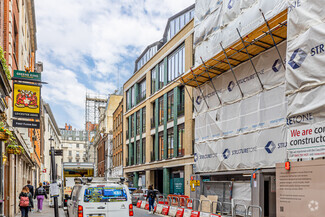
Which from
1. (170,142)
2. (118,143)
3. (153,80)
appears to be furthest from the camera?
(118,143)

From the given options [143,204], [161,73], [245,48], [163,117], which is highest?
[161,73]

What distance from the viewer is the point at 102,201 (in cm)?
1231

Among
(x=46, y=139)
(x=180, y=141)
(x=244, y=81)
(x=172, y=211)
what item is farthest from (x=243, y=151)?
(x=46, y=139)

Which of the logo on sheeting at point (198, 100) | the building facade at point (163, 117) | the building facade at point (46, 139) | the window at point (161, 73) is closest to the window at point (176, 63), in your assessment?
the building facade at point (163, 117)

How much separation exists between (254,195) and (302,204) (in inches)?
266

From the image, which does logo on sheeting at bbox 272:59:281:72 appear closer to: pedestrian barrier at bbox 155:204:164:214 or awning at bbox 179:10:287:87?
awning at bbox 179:10:287:87

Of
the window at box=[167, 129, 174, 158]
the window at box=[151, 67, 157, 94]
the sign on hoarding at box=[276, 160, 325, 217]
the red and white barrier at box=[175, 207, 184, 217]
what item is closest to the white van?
the sign on hoarding at box=[276, 160, 325, 217]

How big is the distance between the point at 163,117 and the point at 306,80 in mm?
25086

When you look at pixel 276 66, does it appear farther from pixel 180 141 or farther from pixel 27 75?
pixel 180 141

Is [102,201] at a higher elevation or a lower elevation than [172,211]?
higher

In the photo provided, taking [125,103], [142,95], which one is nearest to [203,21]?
[142,95]

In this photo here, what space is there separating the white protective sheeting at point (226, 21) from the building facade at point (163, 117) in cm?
449

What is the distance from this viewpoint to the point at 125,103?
2025 inches

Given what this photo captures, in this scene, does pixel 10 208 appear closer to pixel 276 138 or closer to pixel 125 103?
pixel 276 138
